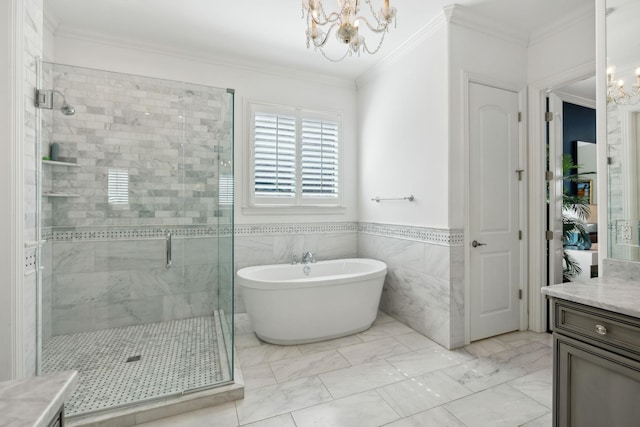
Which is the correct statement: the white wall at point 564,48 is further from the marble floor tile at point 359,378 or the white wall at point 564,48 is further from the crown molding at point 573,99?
the marble floor tile at point 359,378

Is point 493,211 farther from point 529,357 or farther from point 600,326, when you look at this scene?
point 600,326

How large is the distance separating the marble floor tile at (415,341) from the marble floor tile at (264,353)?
0.93 m

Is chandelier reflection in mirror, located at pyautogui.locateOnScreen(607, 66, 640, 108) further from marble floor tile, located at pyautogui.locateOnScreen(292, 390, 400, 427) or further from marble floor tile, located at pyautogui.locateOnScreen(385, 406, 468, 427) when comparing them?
marble floor tile, located at pyautogui.locateOnScreen(292, 390, 400, 427)

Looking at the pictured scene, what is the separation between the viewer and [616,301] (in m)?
1.14

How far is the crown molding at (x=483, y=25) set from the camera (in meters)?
2.42

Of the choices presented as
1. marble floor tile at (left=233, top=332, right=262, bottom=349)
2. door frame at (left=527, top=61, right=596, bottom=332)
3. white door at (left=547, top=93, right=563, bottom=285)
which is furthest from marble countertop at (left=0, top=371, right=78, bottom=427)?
white door at (left=547, top=93, right=563, bottom=285)

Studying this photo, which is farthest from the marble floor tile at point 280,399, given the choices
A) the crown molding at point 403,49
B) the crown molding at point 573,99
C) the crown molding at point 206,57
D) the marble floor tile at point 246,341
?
the crown molding at point 573,99

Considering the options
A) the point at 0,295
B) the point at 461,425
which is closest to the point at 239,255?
the point at 0,295

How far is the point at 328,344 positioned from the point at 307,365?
0.39m

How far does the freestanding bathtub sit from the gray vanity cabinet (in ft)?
5.29

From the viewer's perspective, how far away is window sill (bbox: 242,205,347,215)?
11.0ft

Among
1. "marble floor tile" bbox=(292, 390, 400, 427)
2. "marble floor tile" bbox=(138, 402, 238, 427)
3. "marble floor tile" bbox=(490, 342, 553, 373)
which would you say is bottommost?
"marble floor tile" bbox=(138, 402, 238, 427)

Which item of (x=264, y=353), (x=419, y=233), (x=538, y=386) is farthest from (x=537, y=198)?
(x=264, y=353)

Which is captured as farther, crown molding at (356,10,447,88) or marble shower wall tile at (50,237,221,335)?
crown molding at (356,10,447,88)
